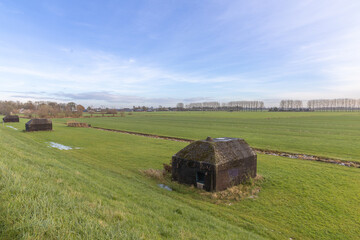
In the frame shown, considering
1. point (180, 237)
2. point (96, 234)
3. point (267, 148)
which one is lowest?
point (267, 148)

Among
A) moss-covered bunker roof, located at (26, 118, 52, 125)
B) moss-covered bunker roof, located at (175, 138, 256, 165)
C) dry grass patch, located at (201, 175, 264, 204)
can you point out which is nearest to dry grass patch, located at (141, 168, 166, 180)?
moss-covered bunker roof, located at (175, 138, 256, 165)

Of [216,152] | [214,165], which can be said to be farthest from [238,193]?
[216,152]

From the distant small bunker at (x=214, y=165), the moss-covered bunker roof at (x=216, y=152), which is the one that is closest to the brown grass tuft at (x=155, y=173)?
the distant small bunker at (x=214, y=165)

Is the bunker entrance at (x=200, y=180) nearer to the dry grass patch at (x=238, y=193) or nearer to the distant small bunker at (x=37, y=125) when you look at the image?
the dry grass patch at (x=238, y=193)

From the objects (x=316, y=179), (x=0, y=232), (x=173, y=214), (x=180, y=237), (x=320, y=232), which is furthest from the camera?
(x=316, y=179)

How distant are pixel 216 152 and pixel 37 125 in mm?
52248

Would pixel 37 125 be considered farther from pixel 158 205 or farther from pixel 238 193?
pixel 238 193

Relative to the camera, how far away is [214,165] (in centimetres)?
1391

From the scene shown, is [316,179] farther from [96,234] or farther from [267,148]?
[96,234]

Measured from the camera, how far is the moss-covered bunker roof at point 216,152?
1452cm

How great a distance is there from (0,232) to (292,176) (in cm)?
1987

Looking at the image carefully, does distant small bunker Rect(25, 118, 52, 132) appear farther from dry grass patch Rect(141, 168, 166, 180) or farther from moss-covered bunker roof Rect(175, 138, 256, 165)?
moss-covered bunker roof Rect(175, 138, 256, 165)

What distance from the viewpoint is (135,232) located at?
199 inches

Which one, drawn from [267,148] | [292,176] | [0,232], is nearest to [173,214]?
[0,232]
